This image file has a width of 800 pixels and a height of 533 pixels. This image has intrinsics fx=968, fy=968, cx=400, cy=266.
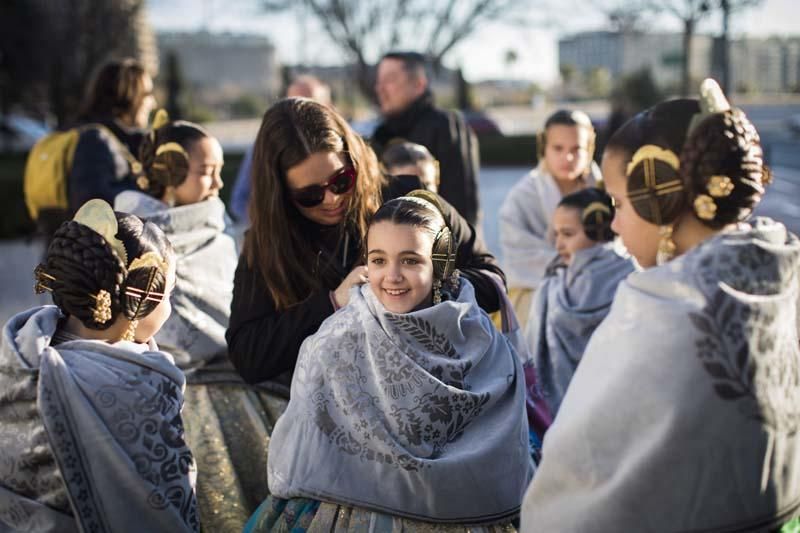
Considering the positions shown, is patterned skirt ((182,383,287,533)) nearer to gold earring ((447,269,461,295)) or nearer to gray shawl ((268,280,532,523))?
gray shawl ((268,280,532,523))

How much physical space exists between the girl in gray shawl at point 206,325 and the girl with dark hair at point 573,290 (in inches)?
51.1

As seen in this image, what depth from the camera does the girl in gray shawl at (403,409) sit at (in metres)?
2.65

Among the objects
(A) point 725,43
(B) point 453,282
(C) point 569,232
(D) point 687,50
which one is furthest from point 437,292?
(D) point 687,50

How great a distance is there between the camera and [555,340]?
4262 millimetres

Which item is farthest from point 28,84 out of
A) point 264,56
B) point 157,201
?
point 264,56

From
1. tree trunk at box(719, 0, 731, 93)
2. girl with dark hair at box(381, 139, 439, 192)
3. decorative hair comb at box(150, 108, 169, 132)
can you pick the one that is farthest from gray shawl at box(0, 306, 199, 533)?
tree trunk at box(719, 0, 731, 93)

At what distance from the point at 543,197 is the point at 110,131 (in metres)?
2.48

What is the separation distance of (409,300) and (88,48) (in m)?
22.4

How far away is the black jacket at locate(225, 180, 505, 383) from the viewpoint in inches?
121

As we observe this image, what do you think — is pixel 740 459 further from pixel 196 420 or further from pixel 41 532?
pixel 196 420

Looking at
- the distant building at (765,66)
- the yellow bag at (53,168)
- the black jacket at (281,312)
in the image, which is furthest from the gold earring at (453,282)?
the distant building at (765,66)

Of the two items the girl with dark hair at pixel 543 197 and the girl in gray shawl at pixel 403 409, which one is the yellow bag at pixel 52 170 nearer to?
the girl with dark hair at pixel 543 197

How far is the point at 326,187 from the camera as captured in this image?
3.17 metres

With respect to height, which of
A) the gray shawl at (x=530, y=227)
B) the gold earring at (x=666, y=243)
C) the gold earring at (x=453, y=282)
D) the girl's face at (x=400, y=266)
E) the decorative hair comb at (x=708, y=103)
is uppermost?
the decorative hair comb at (x=708, y=103)
